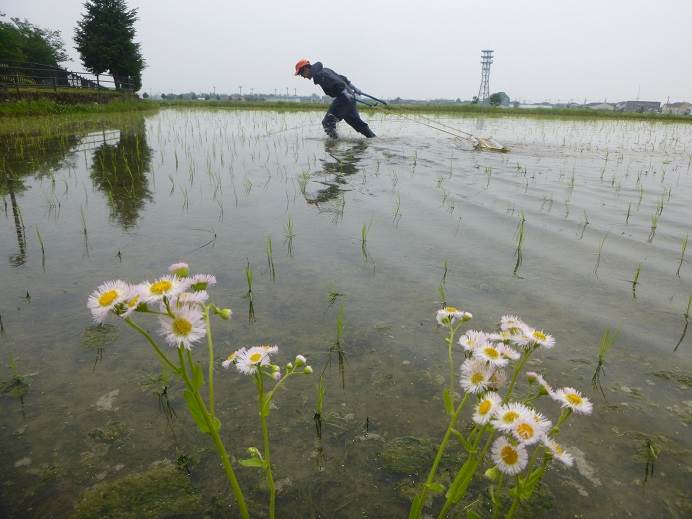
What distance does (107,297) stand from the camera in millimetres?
1255

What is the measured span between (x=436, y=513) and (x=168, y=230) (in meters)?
4.26

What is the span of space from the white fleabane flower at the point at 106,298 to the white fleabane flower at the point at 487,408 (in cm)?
108

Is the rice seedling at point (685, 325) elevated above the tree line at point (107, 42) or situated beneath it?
situated beneath

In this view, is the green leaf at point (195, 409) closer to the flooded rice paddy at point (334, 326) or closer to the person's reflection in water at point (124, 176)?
the flooded rice paddy at point (334, 326)

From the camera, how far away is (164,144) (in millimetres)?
12250

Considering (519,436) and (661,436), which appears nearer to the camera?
(519,436)

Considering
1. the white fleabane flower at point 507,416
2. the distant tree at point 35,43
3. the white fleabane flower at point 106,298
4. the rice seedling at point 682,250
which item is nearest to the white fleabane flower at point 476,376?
the white fleabane flower at point 507,416

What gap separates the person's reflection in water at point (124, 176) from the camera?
18.7 ft

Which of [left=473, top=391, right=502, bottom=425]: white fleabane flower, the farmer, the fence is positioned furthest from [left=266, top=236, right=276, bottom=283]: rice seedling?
the fence

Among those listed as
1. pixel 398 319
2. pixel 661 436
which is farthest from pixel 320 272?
pixel 661 436

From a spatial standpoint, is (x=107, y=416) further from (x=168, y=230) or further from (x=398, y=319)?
(x=168, y=230)

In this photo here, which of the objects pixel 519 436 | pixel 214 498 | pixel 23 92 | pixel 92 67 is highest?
pixel 92 67

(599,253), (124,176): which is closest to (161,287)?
(599,253)

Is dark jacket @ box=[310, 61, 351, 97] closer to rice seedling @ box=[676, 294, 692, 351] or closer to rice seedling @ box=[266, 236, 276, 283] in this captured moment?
rice seedling @ box=[266, 236, 276, 283]
